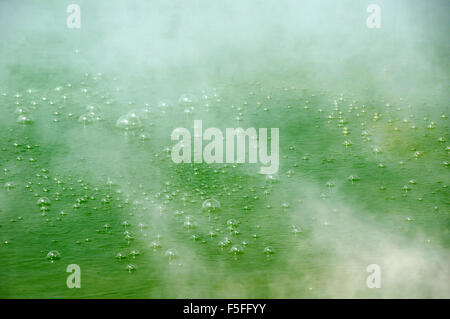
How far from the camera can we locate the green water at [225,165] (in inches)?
120

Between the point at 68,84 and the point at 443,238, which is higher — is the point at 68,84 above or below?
above

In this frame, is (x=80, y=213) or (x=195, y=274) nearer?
(x=195, y=274)

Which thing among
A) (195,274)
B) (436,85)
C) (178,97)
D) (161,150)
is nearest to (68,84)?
(178,97)

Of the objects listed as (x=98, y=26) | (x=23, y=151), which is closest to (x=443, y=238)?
(x=23, y=151)

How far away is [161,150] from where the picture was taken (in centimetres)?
393

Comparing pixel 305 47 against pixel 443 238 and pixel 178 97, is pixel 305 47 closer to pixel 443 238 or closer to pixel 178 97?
pixel 178 97

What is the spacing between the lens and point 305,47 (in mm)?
5059

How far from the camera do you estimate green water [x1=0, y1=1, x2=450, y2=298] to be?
9.99ft

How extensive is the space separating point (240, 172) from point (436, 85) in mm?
1758

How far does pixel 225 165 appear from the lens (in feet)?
12.4
